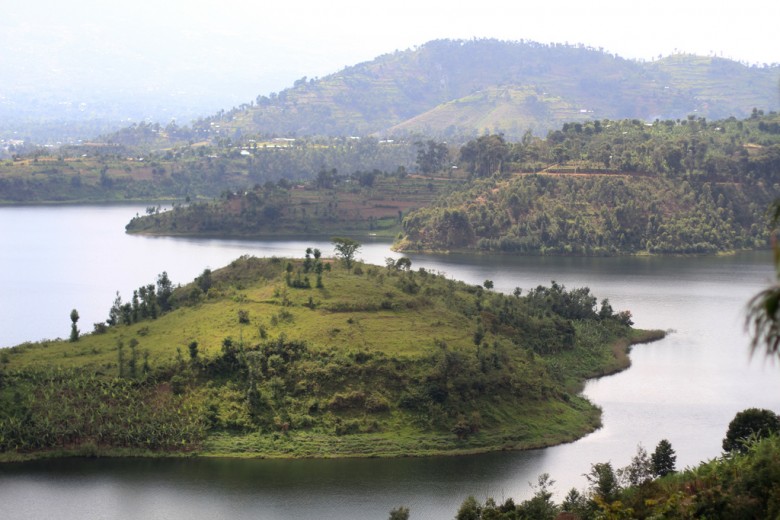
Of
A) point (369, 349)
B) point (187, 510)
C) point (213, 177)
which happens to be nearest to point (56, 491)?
point (187, 510)

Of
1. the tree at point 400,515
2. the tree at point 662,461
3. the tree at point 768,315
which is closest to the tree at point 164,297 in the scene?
the tree at point 400,515

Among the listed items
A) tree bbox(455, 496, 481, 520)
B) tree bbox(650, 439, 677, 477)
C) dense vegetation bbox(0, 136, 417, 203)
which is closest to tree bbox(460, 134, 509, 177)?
dense vegetation bbox(0, 136, 417, 203)

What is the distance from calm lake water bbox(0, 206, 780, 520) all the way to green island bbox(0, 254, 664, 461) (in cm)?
108

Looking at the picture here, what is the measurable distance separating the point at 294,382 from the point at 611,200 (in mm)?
59244

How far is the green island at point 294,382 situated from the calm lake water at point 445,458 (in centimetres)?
108

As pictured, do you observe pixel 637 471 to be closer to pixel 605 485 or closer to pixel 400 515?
pixel 605 485

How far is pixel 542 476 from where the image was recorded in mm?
34969

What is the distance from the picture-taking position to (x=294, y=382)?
41938 millimetres

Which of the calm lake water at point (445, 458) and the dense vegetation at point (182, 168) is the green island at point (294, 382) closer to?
the calm lake water at point (445, 458)

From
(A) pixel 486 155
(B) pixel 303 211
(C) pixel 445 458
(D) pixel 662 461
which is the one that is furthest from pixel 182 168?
(D) pixel 662 461

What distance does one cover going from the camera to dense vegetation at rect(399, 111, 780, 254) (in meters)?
92.8

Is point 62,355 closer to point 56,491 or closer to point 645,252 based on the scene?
point 56,491

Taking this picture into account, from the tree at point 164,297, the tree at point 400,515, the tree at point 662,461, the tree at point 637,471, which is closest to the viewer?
the tree at point 400,515

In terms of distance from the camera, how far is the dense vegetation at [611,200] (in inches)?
3652
